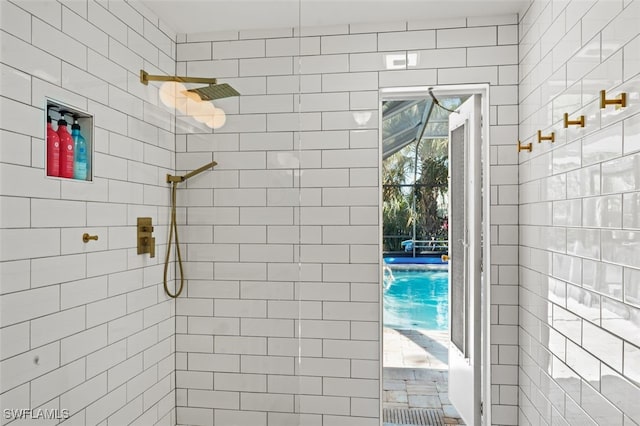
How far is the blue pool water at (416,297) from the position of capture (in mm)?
5379

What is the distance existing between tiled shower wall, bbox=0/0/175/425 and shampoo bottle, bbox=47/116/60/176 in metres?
0.02

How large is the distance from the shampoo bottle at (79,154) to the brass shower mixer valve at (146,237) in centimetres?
22

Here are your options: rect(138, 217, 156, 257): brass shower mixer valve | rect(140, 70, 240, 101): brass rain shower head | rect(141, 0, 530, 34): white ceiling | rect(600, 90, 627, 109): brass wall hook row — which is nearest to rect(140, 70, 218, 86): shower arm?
rect(140, 70, 240, 101): brass rain shower head

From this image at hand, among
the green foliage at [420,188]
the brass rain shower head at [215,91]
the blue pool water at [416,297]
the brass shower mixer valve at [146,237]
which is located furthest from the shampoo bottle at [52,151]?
the blue pool water at [416,297]

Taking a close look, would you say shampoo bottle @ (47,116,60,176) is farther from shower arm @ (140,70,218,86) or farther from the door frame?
the door frame

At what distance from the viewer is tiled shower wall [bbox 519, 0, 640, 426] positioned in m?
1.22

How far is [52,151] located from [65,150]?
41 millimetres

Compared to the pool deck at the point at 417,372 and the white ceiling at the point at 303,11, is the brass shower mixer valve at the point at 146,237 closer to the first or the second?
the white ceiling at the point at 303,11

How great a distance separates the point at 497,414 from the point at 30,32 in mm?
2564

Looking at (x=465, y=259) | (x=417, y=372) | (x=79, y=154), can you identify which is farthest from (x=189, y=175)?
(x=417, y=372)

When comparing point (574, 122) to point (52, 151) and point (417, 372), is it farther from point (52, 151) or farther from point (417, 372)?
point (417, 372)

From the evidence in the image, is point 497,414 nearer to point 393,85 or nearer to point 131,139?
point 393,85

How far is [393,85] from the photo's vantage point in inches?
94.9

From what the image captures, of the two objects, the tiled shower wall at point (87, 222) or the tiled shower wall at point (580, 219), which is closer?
the tiled shower wall at point (87, 222)
